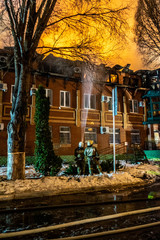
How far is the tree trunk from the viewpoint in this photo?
747cm

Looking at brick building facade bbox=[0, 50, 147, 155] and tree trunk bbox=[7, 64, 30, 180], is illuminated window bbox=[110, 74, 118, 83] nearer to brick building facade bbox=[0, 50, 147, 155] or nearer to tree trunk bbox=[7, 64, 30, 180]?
brick building facade bbox=[0, 50, 147, 155]

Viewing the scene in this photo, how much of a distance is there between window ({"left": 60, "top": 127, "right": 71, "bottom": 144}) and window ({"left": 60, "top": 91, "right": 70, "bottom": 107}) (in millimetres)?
2366

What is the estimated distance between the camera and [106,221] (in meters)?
4.08

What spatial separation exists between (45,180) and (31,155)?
365 inches

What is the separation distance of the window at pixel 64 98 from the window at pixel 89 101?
1.90 metres

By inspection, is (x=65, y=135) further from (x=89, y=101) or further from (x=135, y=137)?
(x=135, y=137)

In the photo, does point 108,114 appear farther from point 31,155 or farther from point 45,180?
point 45,180

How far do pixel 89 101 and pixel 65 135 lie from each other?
4468 millimetres

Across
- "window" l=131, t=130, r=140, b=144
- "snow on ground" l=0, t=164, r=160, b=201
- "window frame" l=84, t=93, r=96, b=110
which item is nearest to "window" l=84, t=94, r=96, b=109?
"window frame" l=84, t=93, r=96, b=110

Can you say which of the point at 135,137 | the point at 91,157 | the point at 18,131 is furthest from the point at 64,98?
the point at 18,131

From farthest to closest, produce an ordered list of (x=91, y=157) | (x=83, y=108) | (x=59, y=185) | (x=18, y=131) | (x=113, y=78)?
(x=113, y=78), (x=83, y=108), (x=91, y=157), (x=18, y=131), (x=59, y=185)

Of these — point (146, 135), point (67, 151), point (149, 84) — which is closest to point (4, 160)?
point (67, 151)

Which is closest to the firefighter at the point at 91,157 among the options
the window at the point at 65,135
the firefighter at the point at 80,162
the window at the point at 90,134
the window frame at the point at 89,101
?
the firefighter at the point at 80,162

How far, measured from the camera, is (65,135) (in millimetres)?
18469
